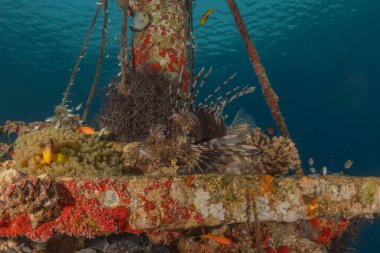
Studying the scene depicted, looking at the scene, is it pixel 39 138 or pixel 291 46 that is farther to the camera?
pixel 291 46

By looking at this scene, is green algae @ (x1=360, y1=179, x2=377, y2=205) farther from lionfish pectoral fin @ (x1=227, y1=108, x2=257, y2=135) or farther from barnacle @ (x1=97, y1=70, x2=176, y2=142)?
barnacle @ (x1=97, y1=70, x2=176, y2=142)

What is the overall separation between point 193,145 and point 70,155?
168cm

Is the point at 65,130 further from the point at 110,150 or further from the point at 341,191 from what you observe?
the point at 341,191

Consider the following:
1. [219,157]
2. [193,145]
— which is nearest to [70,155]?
[193,145]

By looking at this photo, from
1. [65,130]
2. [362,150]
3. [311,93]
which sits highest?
[311,93]

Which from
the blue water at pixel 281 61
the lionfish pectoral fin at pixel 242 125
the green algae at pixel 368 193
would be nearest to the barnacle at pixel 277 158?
the lionfish pectoral fin at pixel 242 125

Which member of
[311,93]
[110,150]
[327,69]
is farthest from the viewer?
[311,93]

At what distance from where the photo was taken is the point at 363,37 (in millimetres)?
36312

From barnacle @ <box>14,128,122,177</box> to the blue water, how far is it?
2276 centimetres

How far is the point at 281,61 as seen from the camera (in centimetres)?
4016

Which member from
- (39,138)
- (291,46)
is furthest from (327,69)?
(39,138)

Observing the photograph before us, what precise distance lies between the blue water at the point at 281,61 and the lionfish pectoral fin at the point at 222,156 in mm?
23413

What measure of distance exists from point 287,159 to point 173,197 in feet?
7.20

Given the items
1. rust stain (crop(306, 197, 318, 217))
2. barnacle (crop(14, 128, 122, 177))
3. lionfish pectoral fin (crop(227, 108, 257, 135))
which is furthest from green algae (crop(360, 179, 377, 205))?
barnacle (crop(14, 128, 122, 177))
